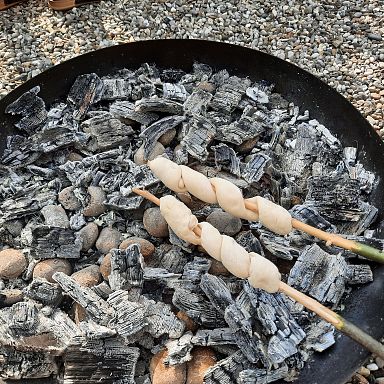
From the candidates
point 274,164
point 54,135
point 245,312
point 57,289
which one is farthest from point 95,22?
point 245,312

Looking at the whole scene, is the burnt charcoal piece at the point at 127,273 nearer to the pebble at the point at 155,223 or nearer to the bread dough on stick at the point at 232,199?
the pebble at the point at 155,223

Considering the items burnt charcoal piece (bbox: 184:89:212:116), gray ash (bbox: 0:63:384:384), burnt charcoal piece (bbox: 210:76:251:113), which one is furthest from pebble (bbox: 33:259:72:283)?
burnt charcoal piece (bbox: 210:76:251:113)

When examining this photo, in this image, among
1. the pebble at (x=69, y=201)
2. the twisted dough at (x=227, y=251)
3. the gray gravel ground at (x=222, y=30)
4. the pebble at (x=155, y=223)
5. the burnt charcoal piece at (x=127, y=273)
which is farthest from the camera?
the gray gravel ground at (x=222, y=30)

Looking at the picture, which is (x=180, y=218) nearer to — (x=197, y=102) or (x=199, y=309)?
(x=199, y=309)

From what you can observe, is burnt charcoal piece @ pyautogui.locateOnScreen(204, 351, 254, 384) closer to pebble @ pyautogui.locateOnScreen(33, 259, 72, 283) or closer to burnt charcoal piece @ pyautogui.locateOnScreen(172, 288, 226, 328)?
burnt charcoal piece @ pyautogui.locateOnScreen(172, 288, 226, 328)

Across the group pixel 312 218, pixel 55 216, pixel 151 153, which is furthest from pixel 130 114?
pixel 312 218

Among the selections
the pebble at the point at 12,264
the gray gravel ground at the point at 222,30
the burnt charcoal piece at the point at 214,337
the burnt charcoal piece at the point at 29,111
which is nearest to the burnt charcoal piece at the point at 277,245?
the burnt charcoal piece at the point at 214,337
